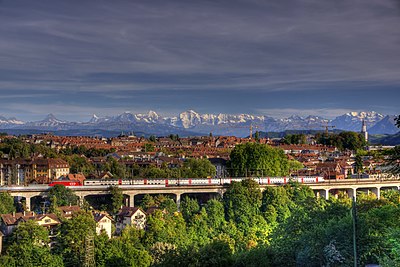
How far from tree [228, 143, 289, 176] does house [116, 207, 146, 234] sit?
19965mm

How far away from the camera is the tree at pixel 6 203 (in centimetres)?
3401

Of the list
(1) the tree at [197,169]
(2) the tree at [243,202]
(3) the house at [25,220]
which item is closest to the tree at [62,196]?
(3) the house at [25,220]

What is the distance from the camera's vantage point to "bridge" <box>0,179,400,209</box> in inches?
1550

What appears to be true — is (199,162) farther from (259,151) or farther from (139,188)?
(139,188)

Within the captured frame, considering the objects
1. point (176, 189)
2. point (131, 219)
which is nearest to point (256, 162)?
point (176, 189)

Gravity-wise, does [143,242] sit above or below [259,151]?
below

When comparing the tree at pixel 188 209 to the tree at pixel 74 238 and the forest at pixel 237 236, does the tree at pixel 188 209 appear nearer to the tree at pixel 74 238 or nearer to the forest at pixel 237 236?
the forest at pixel 237 236

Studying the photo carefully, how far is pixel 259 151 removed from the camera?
54500mm

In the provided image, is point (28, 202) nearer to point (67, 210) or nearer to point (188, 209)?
point (67, 210)

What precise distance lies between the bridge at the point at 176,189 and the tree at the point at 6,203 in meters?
1.90

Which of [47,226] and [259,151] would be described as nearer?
[47,226]

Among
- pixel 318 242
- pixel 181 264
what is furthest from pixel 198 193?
pixel 318 242

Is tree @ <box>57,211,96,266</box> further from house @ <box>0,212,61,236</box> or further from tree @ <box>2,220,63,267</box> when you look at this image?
house @ <box>0,212,61,236</box>

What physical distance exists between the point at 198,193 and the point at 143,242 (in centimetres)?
1688
